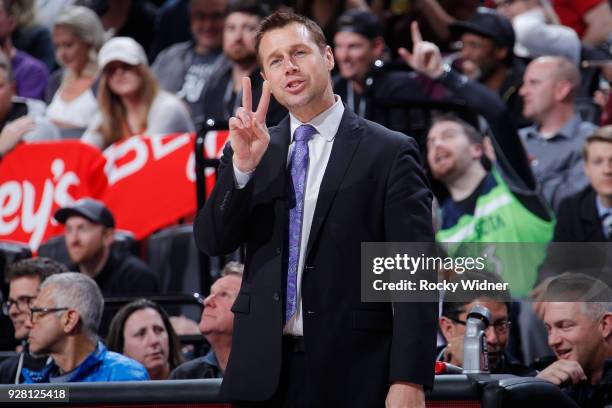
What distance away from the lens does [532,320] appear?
599cm

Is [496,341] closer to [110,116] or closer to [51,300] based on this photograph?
[51,300]

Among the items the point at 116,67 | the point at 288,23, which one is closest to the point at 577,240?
the point at 116,67

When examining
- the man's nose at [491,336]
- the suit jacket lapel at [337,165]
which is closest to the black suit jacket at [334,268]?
the suit jacket lapel at [337,165]

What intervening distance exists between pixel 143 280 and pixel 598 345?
2.91 meters

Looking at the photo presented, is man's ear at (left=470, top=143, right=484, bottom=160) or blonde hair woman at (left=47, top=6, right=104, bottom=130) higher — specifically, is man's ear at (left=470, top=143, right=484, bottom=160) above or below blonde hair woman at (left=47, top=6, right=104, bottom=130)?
below

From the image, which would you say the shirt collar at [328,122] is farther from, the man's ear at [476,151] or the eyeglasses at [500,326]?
the man's ear at [476,151]

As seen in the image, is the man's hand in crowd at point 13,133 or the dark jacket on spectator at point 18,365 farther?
the man's hand in crowd at point 13,133

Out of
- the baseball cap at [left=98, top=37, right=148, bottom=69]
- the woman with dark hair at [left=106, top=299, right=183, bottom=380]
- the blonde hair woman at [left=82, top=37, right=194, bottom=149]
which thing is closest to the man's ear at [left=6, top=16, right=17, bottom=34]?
the baseball cap at [left=98, top=37, right=148, bottom=69]

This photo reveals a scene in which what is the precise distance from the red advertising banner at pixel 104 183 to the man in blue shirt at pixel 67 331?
2.10 m

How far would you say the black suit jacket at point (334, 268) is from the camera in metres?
3.16

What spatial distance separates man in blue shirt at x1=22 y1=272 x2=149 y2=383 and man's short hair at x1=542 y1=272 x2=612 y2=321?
1.75m

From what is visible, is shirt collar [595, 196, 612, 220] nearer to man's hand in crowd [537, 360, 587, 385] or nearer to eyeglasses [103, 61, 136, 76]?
man's hand in crowd [537, 360, 587, 385]

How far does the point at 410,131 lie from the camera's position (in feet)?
23.0

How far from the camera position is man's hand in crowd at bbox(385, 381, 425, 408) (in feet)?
9.99
